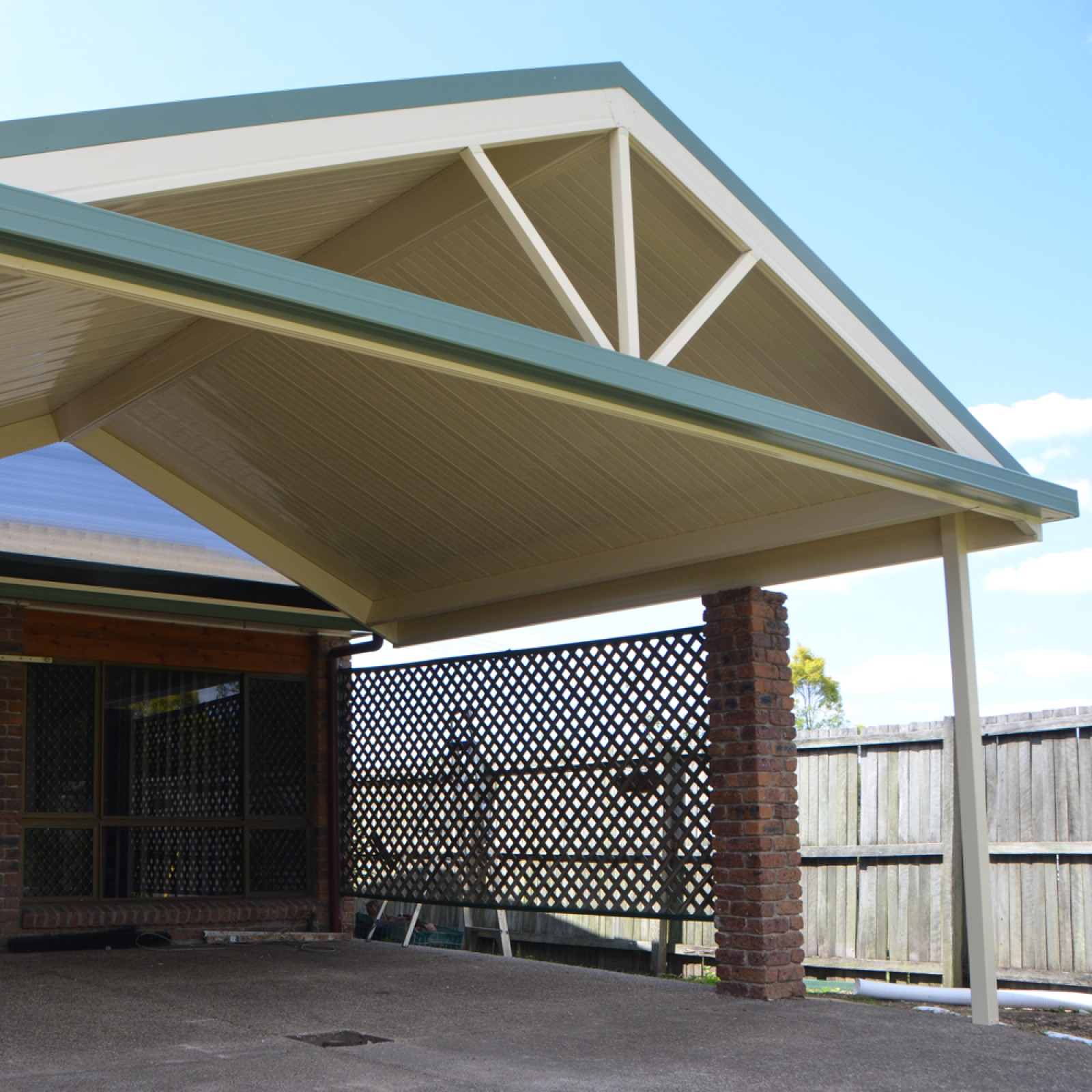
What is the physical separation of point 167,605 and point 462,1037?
4.12 meters

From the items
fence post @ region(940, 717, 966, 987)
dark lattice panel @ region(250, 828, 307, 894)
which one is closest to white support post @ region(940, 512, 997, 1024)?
fence post @ region(940, 717, 966, 987)

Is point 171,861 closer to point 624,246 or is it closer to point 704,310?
point 704,310

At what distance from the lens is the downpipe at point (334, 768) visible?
978cm

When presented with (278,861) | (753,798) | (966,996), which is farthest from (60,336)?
(966,996)

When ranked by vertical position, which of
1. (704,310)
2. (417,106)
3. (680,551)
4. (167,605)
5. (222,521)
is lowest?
(167,605)

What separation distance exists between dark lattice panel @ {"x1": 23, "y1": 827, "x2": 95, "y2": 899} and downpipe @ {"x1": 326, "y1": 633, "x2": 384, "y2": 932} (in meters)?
1.88

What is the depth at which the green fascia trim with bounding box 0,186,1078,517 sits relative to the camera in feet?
9.55

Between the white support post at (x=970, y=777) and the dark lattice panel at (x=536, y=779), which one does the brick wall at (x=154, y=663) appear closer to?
the dark lattice panel at (x=536, y=779)

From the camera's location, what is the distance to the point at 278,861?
9.80 m

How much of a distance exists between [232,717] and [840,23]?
25022mm

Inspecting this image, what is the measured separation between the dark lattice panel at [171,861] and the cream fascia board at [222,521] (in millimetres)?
2147

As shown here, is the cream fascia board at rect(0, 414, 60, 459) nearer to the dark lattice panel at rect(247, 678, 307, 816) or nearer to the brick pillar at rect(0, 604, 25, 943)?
the brick pillar at rect(0, 604, 25, 943)

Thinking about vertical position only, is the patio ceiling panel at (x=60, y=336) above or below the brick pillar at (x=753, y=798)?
above

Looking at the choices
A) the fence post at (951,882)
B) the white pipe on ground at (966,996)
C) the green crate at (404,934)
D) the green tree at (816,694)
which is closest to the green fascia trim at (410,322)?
the white pipe on ground at (966,996)
